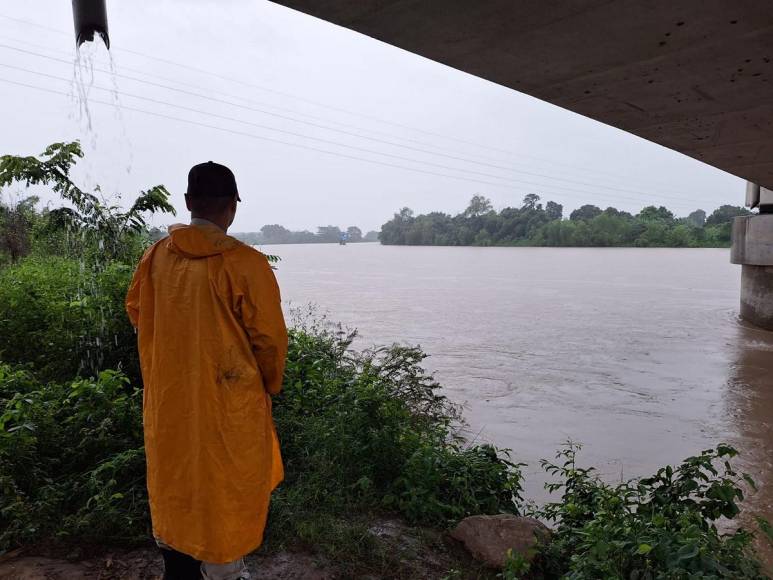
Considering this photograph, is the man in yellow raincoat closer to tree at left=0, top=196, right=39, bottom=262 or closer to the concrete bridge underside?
the concrete bridge underside

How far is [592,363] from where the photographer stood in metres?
11.5

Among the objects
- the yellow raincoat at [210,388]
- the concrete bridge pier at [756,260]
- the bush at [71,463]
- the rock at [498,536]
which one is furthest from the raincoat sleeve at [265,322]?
the concrete bridge pier at [756,260]

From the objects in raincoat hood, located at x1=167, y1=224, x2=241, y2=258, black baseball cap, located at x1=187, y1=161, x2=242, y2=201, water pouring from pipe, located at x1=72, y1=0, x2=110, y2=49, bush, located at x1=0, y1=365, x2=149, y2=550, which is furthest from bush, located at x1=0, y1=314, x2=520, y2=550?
water pouring from pipe, located at x1=72, y1=0, x2=110, y2=49

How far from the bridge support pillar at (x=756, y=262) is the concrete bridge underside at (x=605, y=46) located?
12614 mm

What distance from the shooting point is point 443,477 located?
427 centimetres

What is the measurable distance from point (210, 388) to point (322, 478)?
2.03m

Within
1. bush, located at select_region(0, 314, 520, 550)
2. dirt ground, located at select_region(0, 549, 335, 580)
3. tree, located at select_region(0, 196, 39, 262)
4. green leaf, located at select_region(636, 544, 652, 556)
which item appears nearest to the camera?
green leaf, located at select_region(636, 544, 652, 556)

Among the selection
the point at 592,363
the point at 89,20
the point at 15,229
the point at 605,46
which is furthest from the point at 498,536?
the point at 15,229

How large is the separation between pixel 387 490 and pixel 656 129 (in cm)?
360

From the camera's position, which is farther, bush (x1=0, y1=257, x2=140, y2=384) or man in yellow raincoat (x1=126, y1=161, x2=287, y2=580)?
bush (x1=0, y1=257, x2=140, y2=384)

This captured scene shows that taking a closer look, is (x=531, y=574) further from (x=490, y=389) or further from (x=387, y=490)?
(x=490, y=389)

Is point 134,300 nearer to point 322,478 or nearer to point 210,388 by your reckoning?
point 210,388

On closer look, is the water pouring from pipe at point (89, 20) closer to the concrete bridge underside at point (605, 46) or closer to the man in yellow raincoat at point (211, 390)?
the concrete bridge underside at point (605, 46)

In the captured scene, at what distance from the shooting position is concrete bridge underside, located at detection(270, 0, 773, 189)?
2.65m
